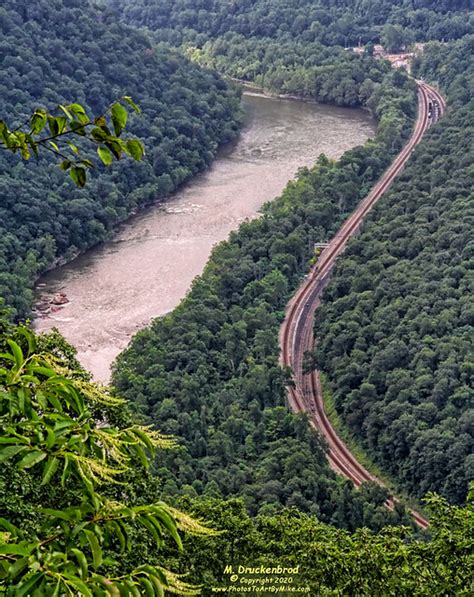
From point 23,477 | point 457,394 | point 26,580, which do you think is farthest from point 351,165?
point 26,580

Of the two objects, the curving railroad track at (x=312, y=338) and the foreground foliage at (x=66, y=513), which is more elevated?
the foreground foliage at (x=66, y=513)

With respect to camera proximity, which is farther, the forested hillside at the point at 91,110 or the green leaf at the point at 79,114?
the forested hillside at the point at 91,110

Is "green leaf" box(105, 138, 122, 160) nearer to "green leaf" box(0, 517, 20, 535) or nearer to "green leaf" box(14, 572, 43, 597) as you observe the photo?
"green leaf" box(0, 517, 20, 535)

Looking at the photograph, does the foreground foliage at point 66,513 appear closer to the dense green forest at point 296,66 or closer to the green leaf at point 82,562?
the green leaf at point 82,562

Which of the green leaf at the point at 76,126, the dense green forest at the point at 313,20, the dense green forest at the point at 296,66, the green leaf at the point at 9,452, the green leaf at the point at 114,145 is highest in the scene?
the green leaf at the point at 76,126

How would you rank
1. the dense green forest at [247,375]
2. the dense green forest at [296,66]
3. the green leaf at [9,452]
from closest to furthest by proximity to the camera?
the green leaf at [9,452] → the dense green forest at [247,375] → the dense green forest at [296,66]

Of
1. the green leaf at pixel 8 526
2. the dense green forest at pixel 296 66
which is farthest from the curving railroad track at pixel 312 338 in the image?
the green leaf at pixel 8 526
